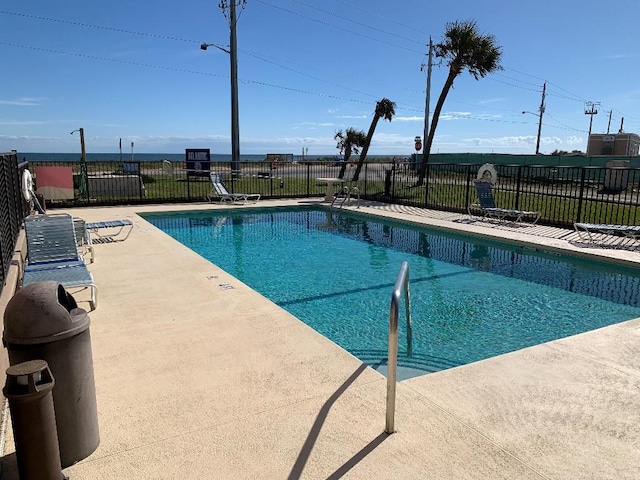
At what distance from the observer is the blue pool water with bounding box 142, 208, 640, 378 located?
5.46 m

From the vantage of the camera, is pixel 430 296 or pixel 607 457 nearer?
pixel 607 457

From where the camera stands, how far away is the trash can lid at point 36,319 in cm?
231

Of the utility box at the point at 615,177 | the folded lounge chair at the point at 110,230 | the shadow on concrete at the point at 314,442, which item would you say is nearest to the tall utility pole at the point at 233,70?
the folded lounge chair at the point at 110,230

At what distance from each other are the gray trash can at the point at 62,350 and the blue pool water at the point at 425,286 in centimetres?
283

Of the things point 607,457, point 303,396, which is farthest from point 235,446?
point 607,457

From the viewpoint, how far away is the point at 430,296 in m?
7.08

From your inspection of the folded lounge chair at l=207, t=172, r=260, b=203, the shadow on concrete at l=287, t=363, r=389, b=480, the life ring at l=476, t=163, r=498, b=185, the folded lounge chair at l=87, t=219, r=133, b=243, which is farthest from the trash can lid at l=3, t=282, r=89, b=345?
the folded lounge chair at l=207, t=172, r=260, b=203

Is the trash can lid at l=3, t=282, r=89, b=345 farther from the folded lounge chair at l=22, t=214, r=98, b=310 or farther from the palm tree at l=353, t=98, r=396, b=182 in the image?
the palm tree at l=353, t=98, r=396, b=182

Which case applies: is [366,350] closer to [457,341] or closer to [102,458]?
[457,341]

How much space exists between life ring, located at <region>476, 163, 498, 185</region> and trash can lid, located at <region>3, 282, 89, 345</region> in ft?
40.0

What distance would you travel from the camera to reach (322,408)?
317 centimetres

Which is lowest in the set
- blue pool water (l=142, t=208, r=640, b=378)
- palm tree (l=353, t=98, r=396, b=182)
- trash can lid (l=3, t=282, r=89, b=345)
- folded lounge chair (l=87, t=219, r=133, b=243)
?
blue pool water (l=142, t=208, r=640, b=378)

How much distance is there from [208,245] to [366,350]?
6.12 m

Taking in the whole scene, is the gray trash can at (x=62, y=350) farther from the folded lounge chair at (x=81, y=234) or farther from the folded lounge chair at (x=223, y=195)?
the folded lounge chair at (x=223, y=195)
